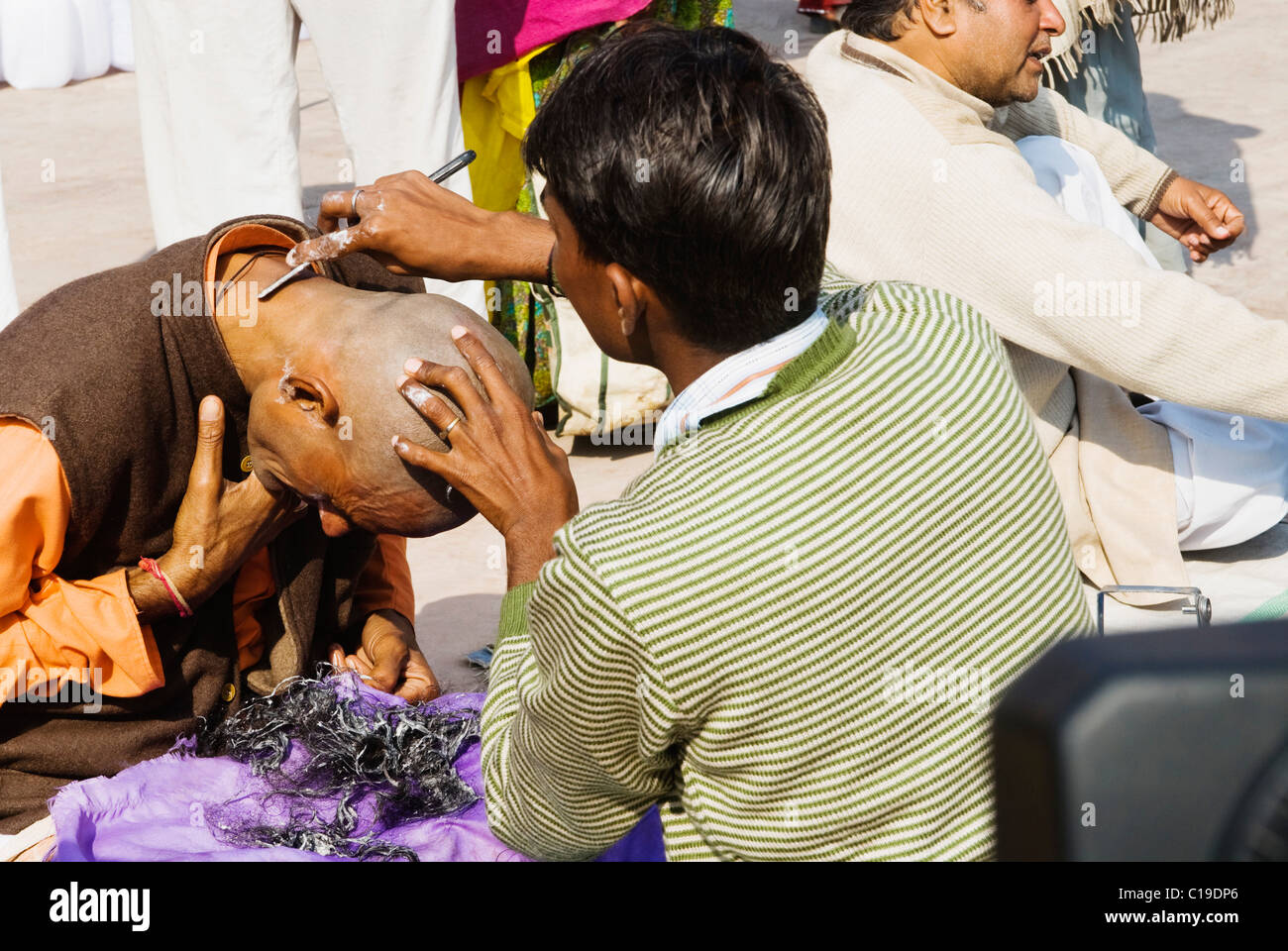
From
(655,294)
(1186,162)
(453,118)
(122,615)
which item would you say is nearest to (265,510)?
(122,615)

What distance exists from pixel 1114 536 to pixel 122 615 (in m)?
1.98

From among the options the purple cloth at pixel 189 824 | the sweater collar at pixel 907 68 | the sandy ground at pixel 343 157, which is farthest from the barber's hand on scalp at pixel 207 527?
the sweater collar at pixel 907 68

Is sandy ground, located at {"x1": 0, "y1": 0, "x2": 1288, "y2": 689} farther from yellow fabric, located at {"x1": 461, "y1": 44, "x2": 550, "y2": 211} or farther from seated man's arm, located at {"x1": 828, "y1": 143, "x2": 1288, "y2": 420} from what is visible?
seated man's arm, located at {"x1": 828, "y1": 143, "x2": 1288, "y2": 420}

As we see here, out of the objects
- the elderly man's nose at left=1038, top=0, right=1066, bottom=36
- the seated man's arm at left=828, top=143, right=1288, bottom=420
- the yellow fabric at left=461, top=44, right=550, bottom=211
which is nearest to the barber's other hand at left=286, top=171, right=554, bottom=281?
the seated man's arm at left=828, top=143, right=1288, bottom=420

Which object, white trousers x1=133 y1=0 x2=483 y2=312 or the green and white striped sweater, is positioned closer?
the green and white striped sweater

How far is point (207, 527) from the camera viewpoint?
2275 millimetres

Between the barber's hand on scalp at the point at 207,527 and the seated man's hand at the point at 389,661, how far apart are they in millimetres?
502

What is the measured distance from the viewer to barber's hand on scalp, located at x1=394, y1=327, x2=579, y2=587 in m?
1.80

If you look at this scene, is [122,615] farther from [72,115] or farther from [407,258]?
[72,115]

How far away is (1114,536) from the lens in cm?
299

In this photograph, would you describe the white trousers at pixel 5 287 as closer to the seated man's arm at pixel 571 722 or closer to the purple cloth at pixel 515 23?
the purple cloth at pixel 515 23

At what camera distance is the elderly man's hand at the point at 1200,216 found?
3.59 m

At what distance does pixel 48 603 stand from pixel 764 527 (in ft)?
4.23

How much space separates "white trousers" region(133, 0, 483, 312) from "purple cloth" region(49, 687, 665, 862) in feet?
6.85
